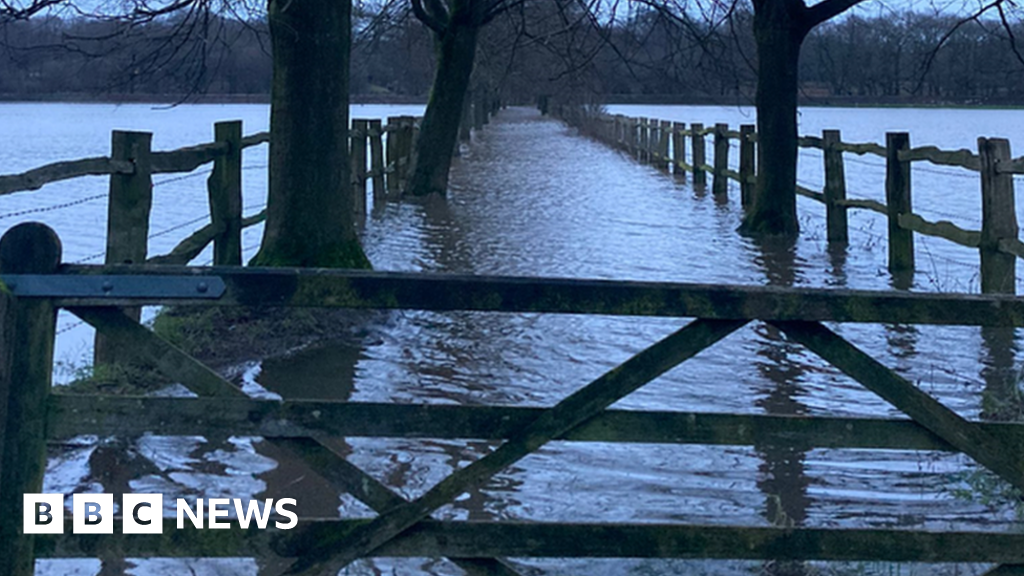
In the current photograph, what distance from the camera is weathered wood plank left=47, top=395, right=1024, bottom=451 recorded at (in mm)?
3674

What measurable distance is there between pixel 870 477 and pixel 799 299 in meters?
2.67

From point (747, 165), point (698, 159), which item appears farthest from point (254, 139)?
point (698, 159)

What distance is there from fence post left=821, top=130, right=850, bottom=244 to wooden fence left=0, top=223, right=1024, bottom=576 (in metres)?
12.4

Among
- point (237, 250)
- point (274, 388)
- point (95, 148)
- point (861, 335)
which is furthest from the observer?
point (95, 148)

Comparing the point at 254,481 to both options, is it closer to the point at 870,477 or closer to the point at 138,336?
the point at 138,336

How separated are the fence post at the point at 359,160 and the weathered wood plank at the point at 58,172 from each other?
10.5 m

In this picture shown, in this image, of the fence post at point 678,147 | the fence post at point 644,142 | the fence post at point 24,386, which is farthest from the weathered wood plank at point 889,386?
the fence post at point 644,142

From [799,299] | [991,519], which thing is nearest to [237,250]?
[991,519]

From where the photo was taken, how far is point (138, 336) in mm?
3619

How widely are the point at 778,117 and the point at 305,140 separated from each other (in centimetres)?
875

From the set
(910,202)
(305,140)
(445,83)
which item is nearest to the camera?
(305,140)

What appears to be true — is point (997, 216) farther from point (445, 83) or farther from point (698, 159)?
point (698, 159)

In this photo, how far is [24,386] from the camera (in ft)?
11.9

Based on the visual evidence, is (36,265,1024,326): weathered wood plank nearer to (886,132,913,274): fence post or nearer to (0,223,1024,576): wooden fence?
(0,223,1024,576): wooden fence
